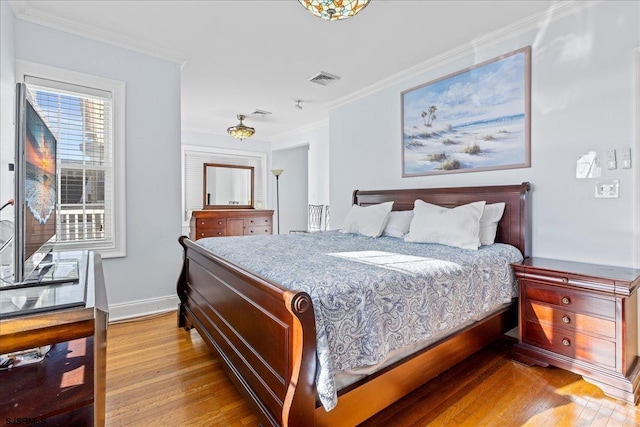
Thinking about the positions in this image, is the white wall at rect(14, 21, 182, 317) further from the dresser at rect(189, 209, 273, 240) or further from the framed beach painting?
the framed beach painting

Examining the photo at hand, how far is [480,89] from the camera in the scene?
298 cm

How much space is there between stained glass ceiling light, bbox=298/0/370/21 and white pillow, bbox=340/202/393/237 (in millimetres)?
1942

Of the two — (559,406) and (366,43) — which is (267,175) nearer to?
(366,43)

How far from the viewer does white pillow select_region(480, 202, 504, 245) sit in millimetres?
2660

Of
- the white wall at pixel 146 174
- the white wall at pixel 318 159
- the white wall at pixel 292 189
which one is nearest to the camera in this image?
the white wall at pixel 146 174

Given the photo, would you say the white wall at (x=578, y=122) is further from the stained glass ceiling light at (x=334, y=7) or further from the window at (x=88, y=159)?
the window at (x=88, y=159)

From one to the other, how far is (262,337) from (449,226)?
1.84m

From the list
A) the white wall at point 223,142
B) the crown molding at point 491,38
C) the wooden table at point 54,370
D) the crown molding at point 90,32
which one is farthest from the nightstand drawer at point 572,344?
the white wall at point 223,142

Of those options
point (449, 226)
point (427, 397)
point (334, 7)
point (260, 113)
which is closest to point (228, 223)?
point (260, 113)

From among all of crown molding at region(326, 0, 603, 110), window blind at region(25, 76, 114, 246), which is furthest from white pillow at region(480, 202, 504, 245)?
window blind at region(25, 76, 114, 246)

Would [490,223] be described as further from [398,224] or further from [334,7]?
[334,7]

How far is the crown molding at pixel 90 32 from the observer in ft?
8.37

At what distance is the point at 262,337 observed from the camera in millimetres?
1500

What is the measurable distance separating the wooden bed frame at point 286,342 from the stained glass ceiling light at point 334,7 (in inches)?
64.5
